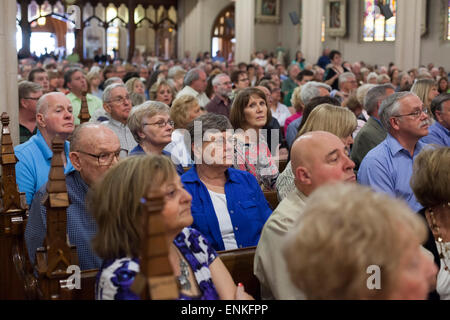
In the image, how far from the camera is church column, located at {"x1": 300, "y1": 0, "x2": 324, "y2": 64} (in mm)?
17016

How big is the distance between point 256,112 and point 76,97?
12.5 feet

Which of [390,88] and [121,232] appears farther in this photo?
[390,88]

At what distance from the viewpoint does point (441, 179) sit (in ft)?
9.66

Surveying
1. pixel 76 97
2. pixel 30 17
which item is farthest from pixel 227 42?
pixel 76 97

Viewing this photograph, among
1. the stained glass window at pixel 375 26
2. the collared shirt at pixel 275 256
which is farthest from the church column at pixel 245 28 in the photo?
the collared shirt at pixel 275 256

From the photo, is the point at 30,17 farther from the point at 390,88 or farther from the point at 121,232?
the point at 121,232

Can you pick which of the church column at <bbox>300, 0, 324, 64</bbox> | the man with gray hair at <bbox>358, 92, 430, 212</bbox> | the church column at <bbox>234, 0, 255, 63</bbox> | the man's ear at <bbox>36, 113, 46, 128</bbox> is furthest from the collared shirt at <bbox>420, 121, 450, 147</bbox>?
the church column at <bbox>234, 0, 255, 63</bbox>

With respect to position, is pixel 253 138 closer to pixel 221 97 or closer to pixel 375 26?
pixel 221 97

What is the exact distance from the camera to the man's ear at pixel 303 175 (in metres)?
2.94

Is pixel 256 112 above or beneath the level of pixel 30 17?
beneath

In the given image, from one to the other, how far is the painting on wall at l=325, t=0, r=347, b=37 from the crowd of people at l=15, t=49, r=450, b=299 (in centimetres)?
1946

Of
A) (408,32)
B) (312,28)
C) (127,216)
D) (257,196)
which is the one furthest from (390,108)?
(312,28)
